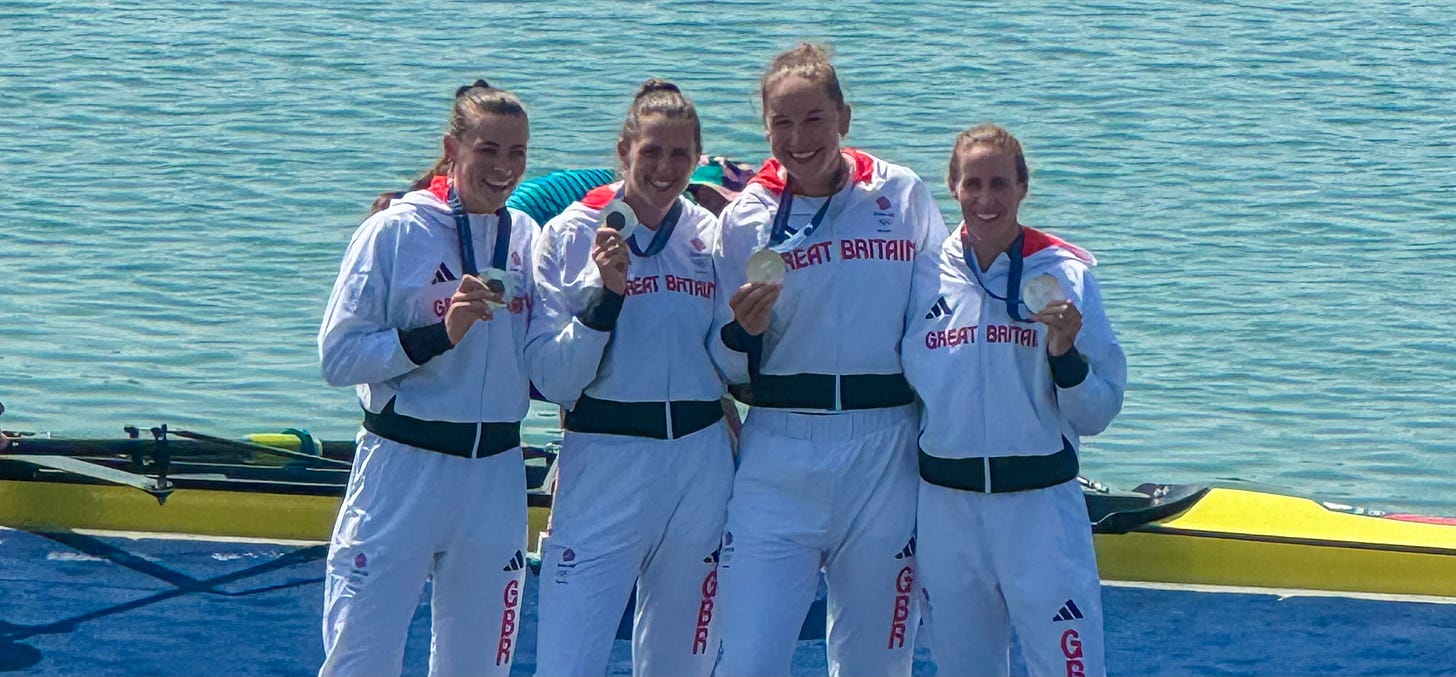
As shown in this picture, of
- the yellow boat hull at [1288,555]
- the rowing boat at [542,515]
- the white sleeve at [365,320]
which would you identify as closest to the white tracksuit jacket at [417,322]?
the white sleeve at [365,320]

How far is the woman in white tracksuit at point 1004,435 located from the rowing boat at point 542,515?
7.81 feet

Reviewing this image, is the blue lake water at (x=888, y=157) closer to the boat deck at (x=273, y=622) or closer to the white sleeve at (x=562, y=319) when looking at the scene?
the boat deck at (x=273, y=622)

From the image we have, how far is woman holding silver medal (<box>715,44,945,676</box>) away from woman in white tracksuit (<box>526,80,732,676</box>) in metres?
0.08

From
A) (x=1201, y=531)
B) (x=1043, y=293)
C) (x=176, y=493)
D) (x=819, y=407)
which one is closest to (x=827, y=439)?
(x=819, y=407)

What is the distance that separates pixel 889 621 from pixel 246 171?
11420 mm

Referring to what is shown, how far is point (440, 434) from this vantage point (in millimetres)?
4234

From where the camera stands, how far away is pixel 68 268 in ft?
42.3

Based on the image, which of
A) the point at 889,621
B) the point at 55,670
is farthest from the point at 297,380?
the point at 889,621

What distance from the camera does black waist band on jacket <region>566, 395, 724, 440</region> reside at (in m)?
4.29

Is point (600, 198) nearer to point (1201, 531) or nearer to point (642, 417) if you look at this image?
point (642, 417)

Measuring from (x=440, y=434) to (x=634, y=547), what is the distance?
0.50 metres

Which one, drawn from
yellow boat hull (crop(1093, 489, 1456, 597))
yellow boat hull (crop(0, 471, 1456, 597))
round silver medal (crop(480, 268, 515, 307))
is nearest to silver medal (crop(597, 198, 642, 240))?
round silver medal (crop(480, 268, 515, 307))

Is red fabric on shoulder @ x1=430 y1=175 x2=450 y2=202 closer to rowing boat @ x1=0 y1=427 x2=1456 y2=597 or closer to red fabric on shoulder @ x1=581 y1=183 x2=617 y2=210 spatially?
red fabric on shoulder @ x1=581 y1=183 x2=617 y2=210

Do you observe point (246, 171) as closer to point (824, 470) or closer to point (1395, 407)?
point (1395, 407)
